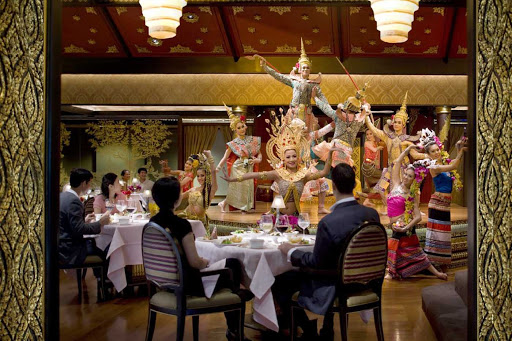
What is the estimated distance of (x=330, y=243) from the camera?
326cm

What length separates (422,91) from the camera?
1080 centimetres

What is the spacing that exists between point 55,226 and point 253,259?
1.44 metres

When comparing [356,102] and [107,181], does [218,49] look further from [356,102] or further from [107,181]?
[107,181]

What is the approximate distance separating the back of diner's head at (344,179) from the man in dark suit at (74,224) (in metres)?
2.46

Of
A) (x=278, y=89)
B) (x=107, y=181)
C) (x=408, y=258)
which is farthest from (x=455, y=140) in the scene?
(x=107, y=181)

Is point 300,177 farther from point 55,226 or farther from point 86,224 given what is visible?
point 55,226

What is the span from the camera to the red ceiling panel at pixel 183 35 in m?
9.06

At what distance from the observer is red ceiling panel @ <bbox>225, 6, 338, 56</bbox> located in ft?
29.4

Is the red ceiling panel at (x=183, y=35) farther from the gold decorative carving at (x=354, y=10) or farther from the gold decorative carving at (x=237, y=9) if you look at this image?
the gold decorative carving at (x=354, y=10)

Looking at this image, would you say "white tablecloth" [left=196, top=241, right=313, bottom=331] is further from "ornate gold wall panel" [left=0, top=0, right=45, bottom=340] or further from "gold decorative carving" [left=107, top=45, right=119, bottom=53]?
"gold decorative carving" [left=107, top=45, right=119, bottom=53]

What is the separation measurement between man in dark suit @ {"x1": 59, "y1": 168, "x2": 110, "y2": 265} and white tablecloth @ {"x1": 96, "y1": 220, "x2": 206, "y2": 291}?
18cm

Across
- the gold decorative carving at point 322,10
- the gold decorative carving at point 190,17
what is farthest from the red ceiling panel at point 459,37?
the gold decorative carving at point 190,17

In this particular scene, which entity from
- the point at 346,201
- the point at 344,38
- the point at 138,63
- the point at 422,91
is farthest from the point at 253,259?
the point at 422,91

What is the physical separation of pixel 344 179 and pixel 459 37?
7.10m
